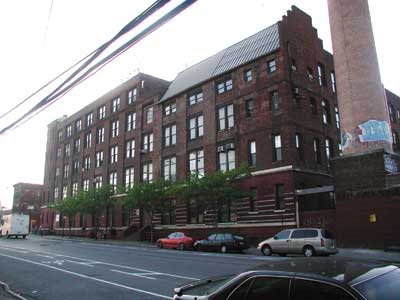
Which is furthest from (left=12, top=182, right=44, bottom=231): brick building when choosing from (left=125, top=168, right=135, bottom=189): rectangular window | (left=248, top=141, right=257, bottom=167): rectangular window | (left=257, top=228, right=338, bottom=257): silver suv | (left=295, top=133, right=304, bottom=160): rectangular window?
(left=257, top=228, right=338, bottom=257): silver suv

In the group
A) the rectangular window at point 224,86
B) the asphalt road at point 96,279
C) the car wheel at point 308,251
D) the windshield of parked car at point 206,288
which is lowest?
the asphalt road at point 96,279

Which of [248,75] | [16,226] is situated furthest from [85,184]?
[248,75]

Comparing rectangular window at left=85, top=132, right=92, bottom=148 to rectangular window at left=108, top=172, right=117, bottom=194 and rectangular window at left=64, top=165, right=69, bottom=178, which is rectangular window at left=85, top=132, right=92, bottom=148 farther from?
rectangular window at left=108, top=172, right=117, bottom=194

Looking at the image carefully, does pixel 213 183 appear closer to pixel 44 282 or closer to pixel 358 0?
pixel 358 0

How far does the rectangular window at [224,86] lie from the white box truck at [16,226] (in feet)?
98.1

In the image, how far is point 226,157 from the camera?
37.1m

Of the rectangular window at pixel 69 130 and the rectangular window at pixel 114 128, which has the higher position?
the rectangular window at pixel 69 130

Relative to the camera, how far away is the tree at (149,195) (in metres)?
38.1

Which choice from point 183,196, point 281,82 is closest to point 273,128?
point 281,82

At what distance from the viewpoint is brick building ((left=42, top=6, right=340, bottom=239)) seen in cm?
3209

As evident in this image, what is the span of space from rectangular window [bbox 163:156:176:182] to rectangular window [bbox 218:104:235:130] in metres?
7.61

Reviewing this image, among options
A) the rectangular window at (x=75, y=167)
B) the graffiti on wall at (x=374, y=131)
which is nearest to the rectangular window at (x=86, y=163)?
the rectangular window at (x=75, y=167)

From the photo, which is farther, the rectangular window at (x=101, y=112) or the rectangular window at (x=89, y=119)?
the rectangular window at (x=89, y=119)

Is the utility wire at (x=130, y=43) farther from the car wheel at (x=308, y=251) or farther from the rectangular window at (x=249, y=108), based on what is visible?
the rectangular window at (x=249, y=108)
